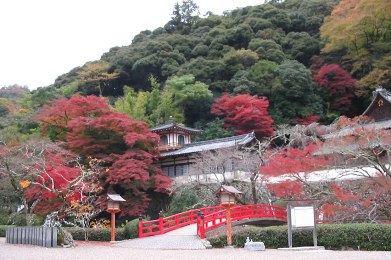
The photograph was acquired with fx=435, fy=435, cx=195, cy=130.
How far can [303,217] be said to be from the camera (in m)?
15.9

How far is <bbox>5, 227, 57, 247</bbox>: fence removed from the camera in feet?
59.1

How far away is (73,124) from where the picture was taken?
29.3m

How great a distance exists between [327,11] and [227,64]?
57.3ft

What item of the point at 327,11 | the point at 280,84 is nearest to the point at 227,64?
the point at 280,84

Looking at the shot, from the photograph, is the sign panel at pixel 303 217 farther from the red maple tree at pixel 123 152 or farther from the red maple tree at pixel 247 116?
the red maple tree at pixel 247 116

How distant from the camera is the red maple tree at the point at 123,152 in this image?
27.1 metres

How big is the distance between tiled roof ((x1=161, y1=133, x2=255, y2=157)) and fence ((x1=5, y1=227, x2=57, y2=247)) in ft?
49.3

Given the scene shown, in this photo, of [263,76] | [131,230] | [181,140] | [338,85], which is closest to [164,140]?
[181,140]

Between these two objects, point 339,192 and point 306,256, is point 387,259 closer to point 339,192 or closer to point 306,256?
point 306,256

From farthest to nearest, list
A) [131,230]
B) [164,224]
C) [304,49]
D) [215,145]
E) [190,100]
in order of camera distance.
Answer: [304,49]
[190,100]
[215,145]
[164,224]
[131,230]

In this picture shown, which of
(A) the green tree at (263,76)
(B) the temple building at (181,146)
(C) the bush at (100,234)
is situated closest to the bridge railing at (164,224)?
(C) the bush at (100,234)

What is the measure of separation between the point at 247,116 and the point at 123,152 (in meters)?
14.0

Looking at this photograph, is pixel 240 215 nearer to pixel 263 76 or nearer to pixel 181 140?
pixel 181 140

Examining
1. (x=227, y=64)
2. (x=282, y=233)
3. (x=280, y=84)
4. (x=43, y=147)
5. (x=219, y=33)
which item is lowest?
(x=282, y=233)
